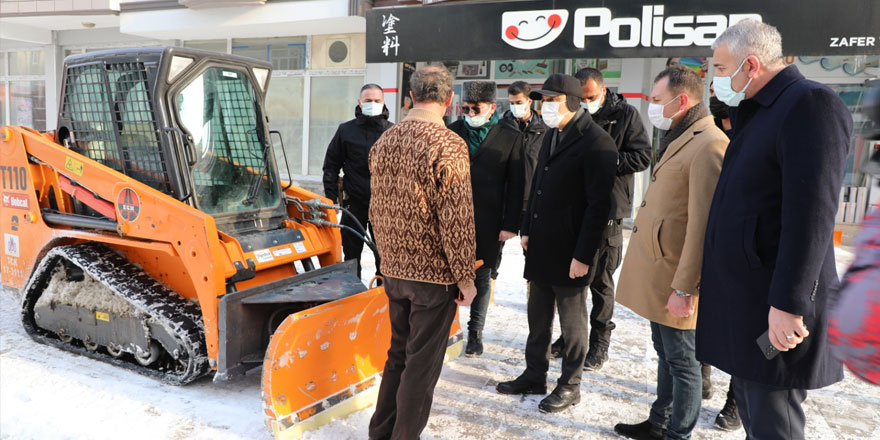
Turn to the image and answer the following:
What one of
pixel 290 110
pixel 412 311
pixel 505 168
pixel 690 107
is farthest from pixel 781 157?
pixel 290 110

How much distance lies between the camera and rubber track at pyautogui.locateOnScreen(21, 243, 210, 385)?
3574mm

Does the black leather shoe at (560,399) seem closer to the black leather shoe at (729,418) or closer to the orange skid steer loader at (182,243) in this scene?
the black leather shoe at (729,418)

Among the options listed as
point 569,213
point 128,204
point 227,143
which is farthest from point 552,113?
point 128,204

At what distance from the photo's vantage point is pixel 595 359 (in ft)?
14.1

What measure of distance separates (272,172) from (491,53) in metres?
5.47

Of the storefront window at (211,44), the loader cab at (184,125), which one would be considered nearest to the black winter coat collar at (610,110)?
the loader cab at (184,125)

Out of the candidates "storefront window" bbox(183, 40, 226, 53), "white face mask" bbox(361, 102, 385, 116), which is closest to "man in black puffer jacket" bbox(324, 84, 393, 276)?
"white face mask" bbox(361, 102, 385, 116)

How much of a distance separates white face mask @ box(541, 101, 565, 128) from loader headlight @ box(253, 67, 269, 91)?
7.02 feet

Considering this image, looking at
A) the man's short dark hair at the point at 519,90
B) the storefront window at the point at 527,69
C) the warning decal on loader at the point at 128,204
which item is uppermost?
the storefront window at the point at 527,69

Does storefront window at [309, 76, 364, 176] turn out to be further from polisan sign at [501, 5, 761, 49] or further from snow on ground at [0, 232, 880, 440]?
snow on ground at [0, 232, 880, 440]

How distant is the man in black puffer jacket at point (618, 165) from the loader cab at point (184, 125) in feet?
7.72

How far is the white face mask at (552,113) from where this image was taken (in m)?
3.48

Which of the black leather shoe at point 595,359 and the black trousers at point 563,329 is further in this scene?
the black leather shoe at point 595,359

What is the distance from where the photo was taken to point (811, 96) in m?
1.95
